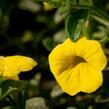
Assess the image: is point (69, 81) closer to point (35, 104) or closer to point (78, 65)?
point (78, 65)

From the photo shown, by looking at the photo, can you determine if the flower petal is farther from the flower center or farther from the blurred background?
the blurred background

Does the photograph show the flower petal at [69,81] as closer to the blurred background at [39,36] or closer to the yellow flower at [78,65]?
A: the yellow flower at [78,65]

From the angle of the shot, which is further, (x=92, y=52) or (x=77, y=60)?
(x=77, y=60)

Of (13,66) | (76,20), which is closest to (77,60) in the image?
(76,20)

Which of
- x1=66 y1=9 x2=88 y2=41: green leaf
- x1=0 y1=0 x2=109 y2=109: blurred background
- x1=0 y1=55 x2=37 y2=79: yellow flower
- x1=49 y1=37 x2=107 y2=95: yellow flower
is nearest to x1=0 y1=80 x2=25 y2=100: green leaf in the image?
x1=0 y1=55 x2=37 y2=79: yellow flower

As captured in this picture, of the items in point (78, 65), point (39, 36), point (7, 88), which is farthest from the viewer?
point (39, 36)

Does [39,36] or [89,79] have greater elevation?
[89,79]

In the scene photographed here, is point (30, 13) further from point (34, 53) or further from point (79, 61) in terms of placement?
point (79, 61)

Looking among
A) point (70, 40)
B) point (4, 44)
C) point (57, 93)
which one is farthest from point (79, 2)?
point (4, 44)

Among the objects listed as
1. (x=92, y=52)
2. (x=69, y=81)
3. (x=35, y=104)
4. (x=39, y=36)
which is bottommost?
(x=39, y=36)
